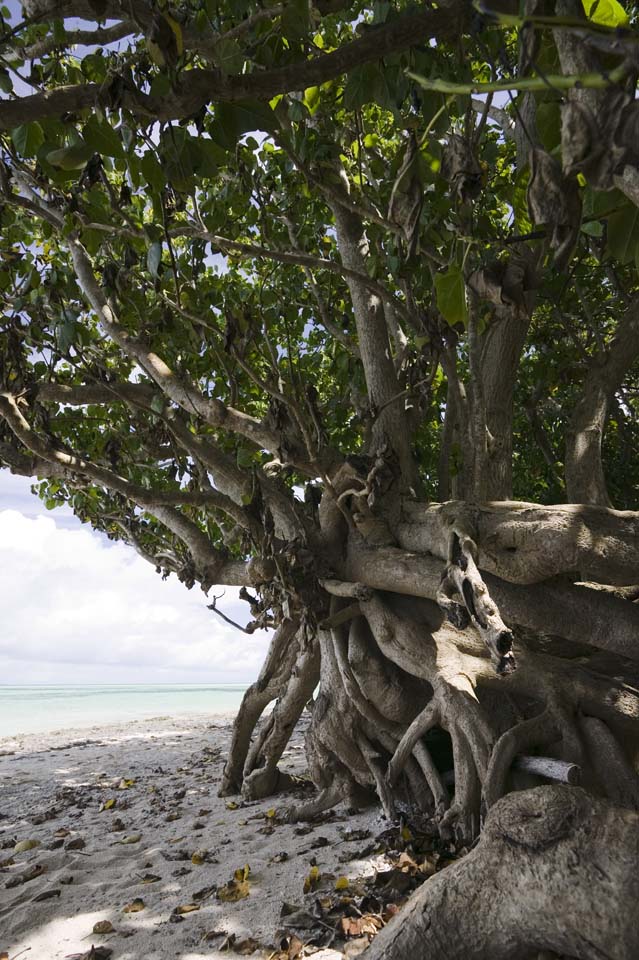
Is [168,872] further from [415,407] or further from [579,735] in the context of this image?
[415,407]

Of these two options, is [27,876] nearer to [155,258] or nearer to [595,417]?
[155,258]

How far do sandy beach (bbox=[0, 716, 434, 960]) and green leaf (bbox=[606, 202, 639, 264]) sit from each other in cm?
287

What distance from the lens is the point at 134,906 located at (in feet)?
11.2

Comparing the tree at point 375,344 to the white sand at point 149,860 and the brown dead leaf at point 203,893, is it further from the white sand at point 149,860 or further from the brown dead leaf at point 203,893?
the brown dead leaf at point 203,893

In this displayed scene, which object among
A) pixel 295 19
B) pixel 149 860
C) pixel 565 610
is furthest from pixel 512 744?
pixel 295 19

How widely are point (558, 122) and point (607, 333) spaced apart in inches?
293

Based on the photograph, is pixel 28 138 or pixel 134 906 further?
pixel 134 906

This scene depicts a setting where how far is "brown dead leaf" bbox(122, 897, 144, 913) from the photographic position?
339 centimetres

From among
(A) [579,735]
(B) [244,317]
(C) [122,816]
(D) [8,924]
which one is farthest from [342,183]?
(C) [122,816]

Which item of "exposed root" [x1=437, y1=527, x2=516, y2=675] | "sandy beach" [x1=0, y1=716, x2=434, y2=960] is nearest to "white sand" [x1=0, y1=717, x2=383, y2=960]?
"sandy beach" [x1=0, y1=716, x2=434, y2=960]

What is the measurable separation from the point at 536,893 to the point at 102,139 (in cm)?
294

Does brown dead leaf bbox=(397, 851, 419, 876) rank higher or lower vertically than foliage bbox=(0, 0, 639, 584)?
lower

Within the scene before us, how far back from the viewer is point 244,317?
4.61m

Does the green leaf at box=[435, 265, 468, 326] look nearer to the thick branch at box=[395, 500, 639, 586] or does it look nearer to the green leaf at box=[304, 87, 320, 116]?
the thick branch at box=[395, 500, 639, 586]
